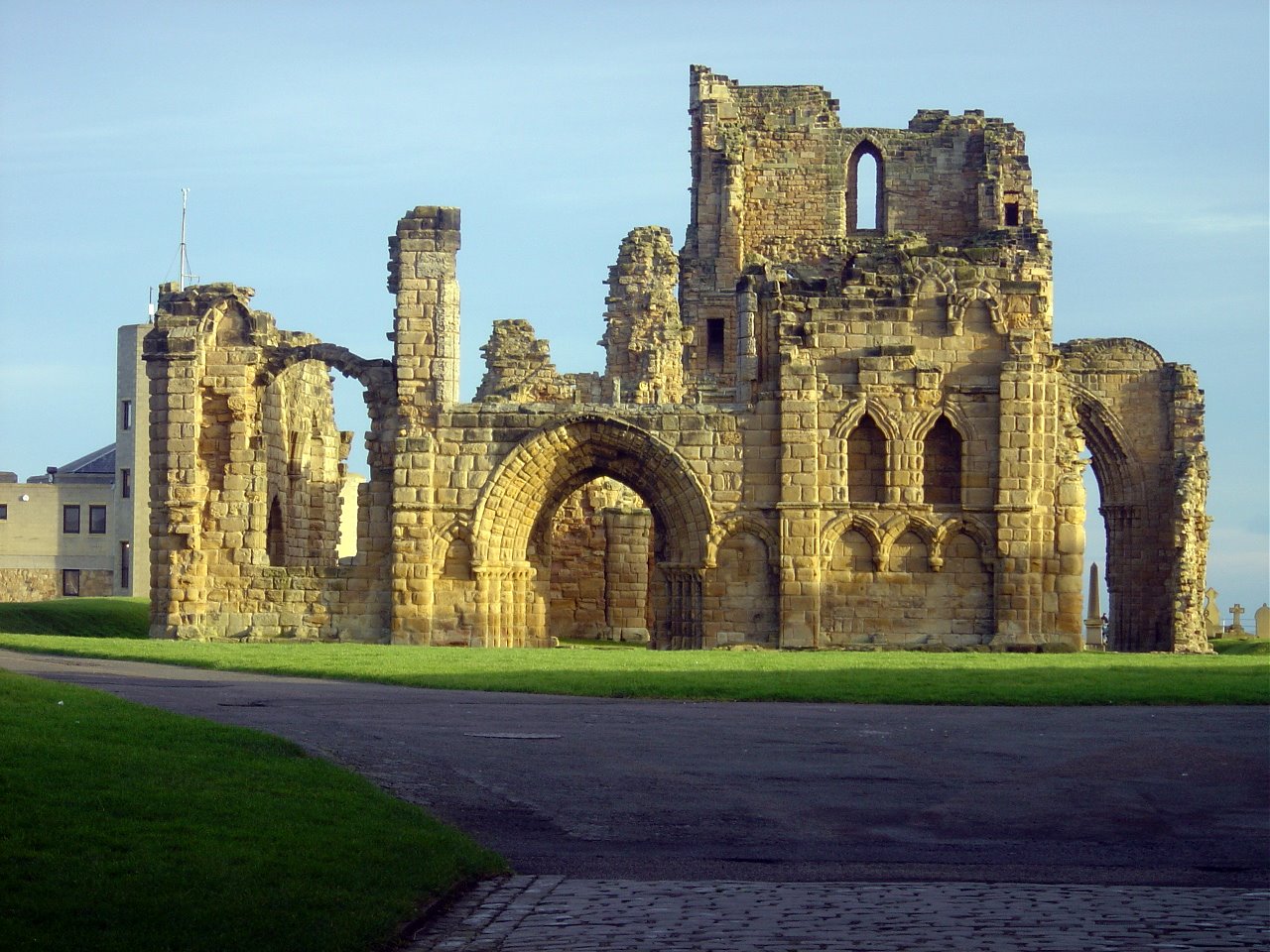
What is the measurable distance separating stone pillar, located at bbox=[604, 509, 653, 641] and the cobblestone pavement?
27.2m

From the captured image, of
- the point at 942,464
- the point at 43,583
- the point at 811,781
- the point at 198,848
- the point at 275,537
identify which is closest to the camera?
the point at 198,848

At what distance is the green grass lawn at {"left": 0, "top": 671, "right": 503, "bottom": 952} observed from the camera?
8.87m

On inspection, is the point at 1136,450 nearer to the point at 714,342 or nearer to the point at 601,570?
the point at 601,570

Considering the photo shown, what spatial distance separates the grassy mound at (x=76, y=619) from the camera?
35966mm

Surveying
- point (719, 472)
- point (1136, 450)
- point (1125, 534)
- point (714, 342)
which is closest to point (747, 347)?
point (719, 472)

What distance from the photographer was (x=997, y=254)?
3291 centimetres

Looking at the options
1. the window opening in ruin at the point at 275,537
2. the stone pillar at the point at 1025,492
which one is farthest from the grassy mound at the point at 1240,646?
the window opening in ruin at the point at 275,537

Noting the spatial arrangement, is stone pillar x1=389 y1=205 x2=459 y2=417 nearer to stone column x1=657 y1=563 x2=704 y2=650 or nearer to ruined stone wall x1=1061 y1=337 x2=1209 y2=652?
stone column x1=657 y1=563 x2=704 y2=650

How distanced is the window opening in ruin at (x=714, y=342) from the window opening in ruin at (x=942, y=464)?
1328cm

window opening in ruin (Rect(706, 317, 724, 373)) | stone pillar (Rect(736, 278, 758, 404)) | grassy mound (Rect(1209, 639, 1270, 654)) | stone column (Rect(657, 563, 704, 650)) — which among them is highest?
window opening in ruin (Rect(706, 317, 724, 373))

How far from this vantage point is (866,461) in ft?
105

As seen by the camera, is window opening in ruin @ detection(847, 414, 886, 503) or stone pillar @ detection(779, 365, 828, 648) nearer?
stone pillar @ detection(779, 365, 828, 648)

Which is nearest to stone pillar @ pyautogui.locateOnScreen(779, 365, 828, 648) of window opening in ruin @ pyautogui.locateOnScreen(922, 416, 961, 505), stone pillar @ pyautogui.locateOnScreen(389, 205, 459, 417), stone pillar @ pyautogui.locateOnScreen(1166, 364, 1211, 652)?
window opening in ruin @ pyautogui.locateOnScreen(922, 416, 961, 505)

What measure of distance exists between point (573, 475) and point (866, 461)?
476 centimetres
